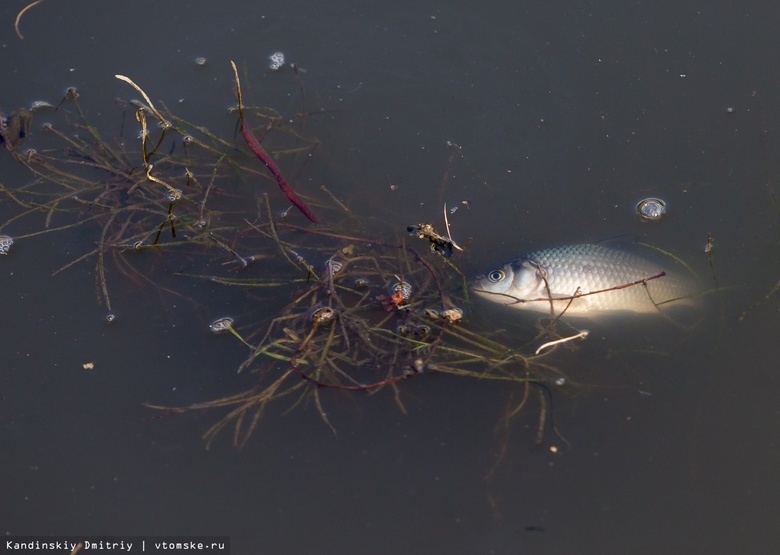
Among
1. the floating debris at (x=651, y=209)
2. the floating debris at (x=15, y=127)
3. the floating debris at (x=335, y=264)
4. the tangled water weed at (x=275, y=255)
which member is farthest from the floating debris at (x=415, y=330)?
the floating debris at (x=15, y=127)

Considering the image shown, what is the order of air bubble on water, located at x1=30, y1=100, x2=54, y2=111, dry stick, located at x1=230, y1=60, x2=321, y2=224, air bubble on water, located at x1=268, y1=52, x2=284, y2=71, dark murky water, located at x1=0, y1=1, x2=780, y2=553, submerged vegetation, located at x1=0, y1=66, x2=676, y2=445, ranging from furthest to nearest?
air bubble on water, located at x1=268, y1=52, x2=284, y2=71 → air bubble on water, located at x1=30, y1=100, x2=54, y2=111 → dry stick, located at x1=230, y1=60, x2=321, y2=224 → submerged vegetation, located at x1=0, y1=66, x2=676, y2=445 → dark murky water, located at x1=0, y1=1, x2=780, y2=553

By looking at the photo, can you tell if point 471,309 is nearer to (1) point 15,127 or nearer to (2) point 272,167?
(2) point 272,167

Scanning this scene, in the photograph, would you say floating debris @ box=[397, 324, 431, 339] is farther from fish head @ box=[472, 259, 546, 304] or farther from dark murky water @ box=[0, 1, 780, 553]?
fish head @ box=[472, 259, 546, 304]

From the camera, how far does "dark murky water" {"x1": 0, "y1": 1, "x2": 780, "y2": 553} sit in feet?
8.75

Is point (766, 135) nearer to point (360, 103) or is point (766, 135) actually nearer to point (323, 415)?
point (360, 103)

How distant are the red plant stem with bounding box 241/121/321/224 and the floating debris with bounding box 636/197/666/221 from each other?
168 centimetres

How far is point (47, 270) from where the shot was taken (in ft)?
10.8

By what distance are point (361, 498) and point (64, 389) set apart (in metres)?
1.47

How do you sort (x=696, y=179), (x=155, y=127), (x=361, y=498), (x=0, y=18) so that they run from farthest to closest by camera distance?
(x=0, y=18) → (x=155, y=127) → (x=696, y=179) → (x=361, y=498)

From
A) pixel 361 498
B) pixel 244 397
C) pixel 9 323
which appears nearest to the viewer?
pixel 361 498

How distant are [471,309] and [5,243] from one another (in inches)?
95.6

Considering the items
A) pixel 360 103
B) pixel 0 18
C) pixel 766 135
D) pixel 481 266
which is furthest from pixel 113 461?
pixel 766 135

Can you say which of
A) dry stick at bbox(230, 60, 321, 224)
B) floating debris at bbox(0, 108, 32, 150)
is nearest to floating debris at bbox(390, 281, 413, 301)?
dry stick at bbox(230, 60, 321, 224)

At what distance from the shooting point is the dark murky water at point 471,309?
267cm
